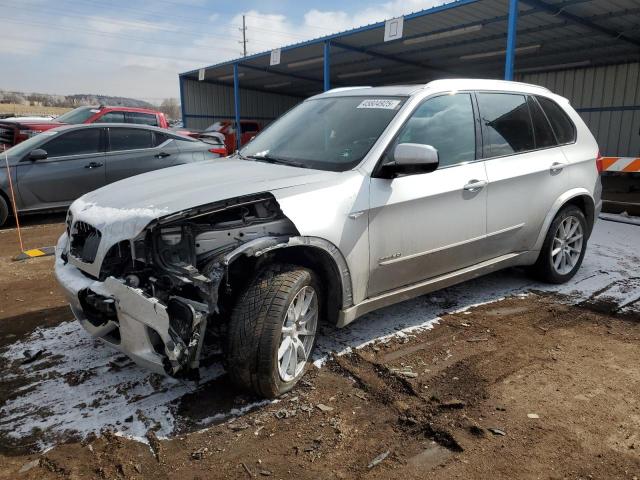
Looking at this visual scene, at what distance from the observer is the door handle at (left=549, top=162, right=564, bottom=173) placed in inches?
173

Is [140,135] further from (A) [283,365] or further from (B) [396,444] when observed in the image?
(B) [396,444]

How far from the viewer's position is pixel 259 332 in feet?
8.82

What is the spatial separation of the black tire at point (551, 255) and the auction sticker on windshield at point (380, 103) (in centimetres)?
201

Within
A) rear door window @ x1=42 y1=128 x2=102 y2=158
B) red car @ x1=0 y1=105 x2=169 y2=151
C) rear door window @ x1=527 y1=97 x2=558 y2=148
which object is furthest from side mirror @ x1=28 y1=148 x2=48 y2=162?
→ rear door window @ x1=527 y1=97 x2=558 y2=148

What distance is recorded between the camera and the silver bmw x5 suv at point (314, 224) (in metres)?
2.63

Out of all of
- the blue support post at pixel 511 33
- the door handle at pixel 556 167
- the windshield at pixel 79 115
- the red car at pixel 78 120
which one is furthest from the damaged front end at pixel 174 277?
the windshield at pixel 79 115

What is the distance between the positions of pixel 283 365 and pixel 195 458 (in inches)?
28.1

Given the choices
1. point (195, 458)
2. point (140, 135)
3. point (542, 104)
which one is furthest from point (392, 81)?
point (195, 458)

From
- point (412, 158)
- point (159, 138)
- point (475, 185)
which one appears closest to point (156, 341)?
point (412, 158)

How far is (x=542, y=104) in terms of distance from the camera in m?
4.60

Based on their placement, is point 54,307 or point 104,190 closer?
point 104,190

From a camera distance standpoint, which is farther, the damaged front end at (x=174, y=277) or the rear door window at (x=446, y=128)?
the rear door window at (x=446, y=128)

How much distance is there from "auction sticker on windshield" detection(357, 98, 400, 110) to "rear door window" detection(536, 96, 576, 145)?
1.78m

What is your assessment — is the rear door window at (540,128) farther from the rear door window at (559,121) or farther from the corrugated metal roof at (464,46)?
the corrugated metal roof at (464,46)
